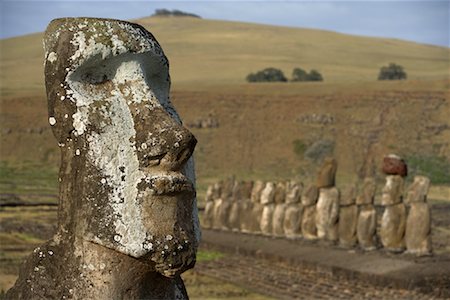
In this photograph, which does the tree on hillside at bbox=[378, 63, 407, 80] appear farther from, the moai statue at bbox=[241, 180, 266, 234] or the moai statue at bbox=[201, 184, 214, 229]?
the moai statue at bbox=[241, 180, 266, 234]

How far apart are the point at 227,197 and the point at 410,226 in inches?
315

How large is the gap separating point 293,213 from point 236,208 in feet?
9.17

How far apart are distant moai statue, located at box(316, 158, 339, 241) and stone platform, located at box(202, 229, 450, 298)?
344 mm

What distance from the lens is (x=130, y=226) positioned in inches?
172

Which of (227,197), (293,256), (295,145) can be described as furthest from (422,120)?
(293,256)

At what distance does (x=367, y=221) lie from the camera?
1905 centimetres

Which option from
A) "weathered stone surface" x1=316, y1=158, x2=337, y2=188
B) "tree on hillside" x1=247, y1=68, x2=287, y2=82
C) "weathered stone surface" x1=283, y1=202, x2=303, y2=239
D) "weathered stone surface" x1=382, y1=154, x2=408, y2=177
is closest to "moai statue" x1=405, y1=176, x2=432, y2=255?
"weathered stone surface" x1=382, y1=154, x2=408, y2=177

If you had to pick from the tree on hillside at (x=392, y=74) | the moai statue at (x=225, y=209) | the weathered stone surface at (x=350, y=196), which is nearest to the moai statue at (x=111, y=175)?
the weathered stone surface at (x=350, y=196)

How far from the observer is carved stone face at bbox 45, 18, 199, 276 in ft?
14.4

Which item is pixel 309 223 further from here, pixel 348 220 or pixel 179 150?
pixel 179 150

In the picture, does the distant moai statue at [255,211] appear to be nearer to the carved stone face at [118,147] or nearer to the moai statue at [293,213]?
the moai statue at [293,213]

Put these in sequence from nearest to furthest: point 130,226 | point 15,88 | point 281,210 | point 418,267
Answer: point 130,226 < point 418,267 < point 281,210 < point 15,88

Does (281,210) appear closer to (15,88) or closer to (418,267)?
(418,267)

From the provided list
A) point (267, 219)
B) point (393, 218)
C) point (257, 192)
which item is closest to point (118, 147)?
point (393, 218)
